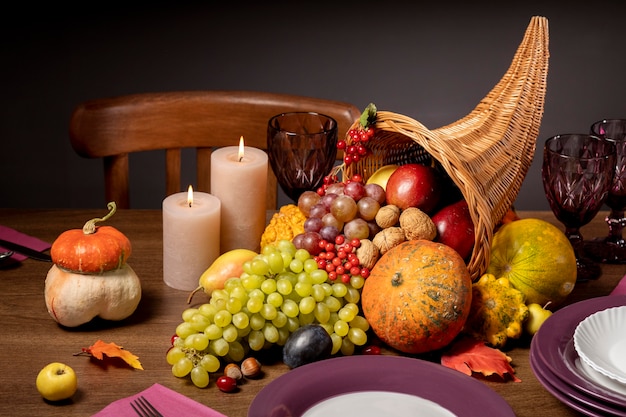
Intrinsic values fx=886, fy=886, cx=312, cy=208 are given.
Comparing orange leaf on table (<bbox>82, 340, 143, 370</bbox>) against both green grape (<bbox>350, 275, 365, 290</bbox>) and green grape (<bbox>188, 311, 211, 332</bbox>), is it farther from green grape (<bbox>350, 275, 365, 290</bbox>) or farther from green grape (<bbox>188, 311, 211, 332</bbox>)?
green grape (<bbox>350, 275, 365, 290</bbox>)

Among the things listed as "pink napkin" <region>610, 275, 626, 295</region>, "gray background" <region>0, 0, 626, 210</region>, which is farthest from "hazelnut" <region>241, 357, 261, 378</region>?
"gray background" <region>0, 0, 626, 210</region>

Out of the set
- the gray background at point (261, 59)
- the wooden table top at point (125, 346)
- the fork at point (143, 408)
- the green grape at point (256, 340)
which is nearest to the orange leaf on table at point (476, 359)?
the wooden table top at point (125, 346)

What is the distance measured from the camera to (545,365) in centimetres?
100

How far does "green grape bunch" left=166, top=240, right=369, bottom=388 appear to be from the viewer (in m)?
1.05

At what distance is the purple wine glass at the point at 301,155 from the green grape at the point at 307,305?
322 mm

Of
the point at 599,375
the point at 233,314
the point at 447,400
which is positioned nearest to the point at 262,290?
the point at 233,314

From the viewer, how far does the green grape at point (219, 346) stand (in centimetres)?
105

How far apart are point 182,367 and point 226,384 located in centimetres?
6

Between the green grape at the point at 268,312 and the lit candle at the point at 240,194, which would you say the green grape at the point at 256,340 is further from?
the lit candle at the point at 240,194

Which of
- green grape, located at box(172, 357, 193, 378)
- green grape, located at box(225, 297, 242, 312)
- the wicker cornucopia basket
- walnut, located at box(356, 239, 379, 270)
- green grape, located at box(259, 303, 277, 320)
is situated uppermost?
the wicker cornucopia basket

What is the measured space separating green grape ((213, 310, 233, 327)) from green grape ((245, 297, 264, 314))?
26mm

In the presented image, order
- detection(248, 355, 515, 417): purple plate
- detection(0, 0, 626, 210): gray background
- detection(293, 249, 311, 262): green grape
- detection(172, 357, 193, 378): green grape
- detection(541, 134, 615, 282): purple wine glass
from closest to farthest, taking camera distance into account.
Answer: detection(248, 355, 515, 417): purple plate
detection(172, 357, 193, 378): green grape
detection(293, 249, 311, 262): green grape
detection(541, 134, 615, 282): purple wine glass
detection(0, 0, 626, 210): gray background

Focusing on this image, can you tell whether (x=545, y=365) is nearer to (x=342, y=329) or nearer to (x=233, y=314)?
(x=342, y=329)

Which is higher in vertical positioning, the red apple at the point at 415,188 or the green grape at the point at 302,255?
the red apple at the point at 415,188
